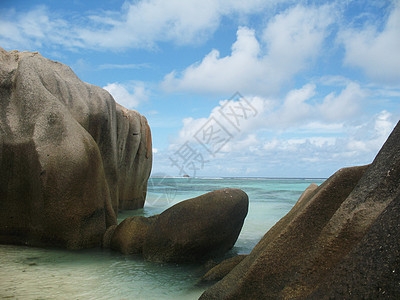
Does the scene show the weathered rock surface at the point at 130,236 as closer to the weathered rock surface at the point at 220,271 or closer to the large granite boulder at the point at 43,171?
the large granite boulder at the point at 43,171

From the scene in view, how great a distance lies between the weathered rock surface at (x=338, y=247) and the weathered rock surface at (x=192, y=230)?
6.53 feet

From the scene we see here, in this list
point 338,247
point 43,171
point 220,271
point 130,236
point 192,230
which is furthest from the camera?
point 130,236

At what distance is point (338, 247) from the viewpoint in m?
2.07

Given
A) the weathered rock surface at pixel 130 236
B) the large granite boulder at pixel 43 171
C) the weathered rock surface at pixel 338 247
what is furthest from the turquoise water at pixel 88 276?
the weathered rock surface at pixel 338 247

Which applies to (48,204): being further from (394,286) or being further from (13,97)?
(394,286)

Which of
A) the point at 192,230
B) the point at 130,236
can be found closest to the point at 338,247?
the point at 192,230

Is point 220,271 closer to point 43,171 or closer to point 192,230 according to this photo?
point 192,230

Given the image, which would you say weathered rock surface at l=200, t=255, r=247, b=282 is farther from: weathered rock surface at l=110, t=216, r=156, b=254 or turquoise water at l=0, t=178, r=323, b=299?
weathered rock surface at l=110, t=216, r=156, b=254

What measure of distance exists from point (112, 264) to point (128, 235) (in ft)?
2.22

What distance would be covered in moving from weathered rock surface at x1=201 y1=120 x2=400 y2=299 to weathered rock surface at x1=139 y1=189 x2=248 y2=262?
1992mm

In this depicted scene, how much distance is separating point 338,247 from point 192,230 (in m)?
2.75

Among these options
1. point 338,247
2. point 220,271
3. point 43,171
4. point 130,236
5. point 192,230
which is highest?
point 43,171

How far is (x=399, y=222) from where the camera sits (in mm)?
1707

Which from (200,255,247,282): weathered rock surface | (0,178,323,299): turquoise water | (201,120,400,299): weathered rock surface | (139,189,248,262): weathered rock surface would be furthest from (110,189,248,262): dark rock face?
(201,120,400,299): weathered rock surface
